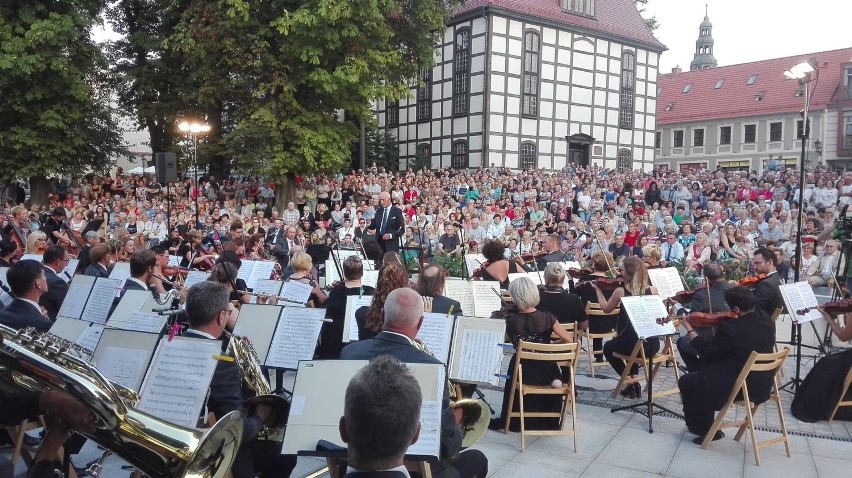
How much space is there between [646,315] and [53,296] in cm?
565

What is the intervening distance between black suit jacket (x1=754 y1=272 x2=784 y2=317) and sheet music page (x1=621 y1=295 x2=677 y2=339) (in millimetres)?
1854

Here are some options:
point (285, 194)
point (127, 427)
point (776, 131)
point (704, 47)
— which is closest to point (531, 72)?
point (285, 194)

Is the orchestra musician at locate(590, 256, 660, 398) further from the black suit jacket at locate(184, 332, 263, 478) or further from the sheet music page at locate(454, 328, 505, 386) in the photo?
the black suit jacket at locate(184, 332, 263, 478)

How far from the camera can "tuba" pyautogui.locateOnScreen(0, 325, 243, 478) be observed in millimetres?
2791

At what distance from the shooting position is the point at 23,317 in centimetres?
477

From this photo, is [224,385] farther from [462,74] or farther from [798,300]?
[462,74]

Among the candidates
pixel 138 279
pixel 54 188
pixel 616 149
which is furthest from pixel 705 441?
pixel 616 149

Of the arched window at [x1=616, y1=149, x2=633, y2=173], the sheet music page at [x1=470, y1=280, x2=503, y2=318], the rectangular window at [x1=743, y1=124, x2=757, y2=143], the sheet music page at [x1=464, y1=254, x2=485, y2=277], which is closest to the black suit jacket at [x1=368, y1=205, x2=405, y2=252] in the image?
the sheet music page at [x1=464, y1=254, x2=485, y2=277]

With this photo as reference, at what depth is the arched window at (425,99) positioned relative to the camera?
30875mm

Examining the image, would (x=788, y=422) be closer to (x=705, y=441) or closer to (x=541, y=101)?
(x=705, y=441)

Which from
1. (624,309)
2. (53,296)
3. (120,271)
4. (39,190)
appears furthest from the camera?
(39,190)

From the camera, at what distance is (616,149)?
32406mm

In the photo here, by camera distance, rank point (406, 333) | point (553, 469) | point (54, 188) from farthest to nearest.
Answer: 1. point (54, 188)
2. point (553, 469)
3. point (406, 333)

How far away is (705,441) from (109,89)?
25.5 meters
